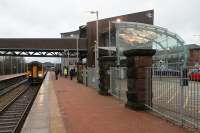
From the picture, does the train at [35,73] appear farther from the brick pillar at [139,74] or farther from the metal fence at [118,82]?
the brick pillar at [139,74]

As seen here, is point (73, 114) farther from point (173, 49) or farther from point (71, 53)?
point (71, 53)

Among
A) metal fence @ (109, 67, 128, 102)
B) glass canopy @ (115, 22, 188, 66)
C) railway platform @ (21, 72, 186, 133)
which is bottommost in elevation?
railway platform @ (21, 72, 186, 133)

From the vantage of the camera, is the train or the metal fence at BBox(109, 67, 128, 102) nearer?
the metal fence at BBox(109, 67, 128, 102)

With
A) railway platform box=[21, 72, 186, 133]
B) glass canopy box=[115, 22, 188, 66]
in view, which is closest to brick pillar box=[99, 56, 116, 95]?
railway platform box=[21, 72, 186, 133]

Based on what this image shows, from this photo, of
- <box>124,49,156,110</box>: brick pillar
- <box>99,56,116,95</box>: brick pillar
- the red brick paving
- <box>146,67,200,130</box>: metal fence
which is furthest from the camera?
<box>99,56,116,95</box>: brick pillar

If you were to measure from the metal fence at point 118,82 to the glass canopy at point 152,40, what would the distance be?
3676cm

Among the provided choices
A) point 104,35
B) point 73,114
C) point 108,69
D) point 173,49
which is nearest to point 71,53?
point 104,35

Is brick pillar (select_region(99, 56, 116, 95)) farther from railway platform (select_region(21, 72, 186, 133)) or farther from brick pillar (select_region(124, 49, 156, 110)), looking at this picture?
brick pillar (select_region(124, 49, 156, 110))

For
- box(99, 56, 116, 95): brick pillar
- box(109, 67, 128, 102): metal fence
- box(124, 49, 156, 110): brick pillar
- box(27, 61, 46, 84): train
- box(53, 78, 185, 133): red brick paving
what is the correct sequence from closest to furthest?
1. box(53, 78, 185, 133): red brick paving
2. box(124, 49, 156, 110): brick pillar
3. box(109, 67, 128, 102): metal fence
4. box(99, 56, 116, 95): brick pillar
5. box(27, 61, 46, 84): train

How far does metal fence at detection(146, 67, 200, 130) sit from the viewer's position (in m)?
9.45

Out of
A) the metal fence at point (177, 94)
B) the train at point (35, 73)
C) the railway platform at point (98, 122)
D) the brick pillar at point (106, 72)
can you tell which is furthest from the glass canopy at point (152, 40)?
the metal fence at point (177, 94)

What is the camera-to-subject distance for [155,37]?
63156 mm

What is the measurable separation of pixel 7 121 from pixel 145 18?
6588 cm

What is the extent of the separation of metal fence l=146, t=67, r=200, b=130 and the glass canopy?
1753 inches
